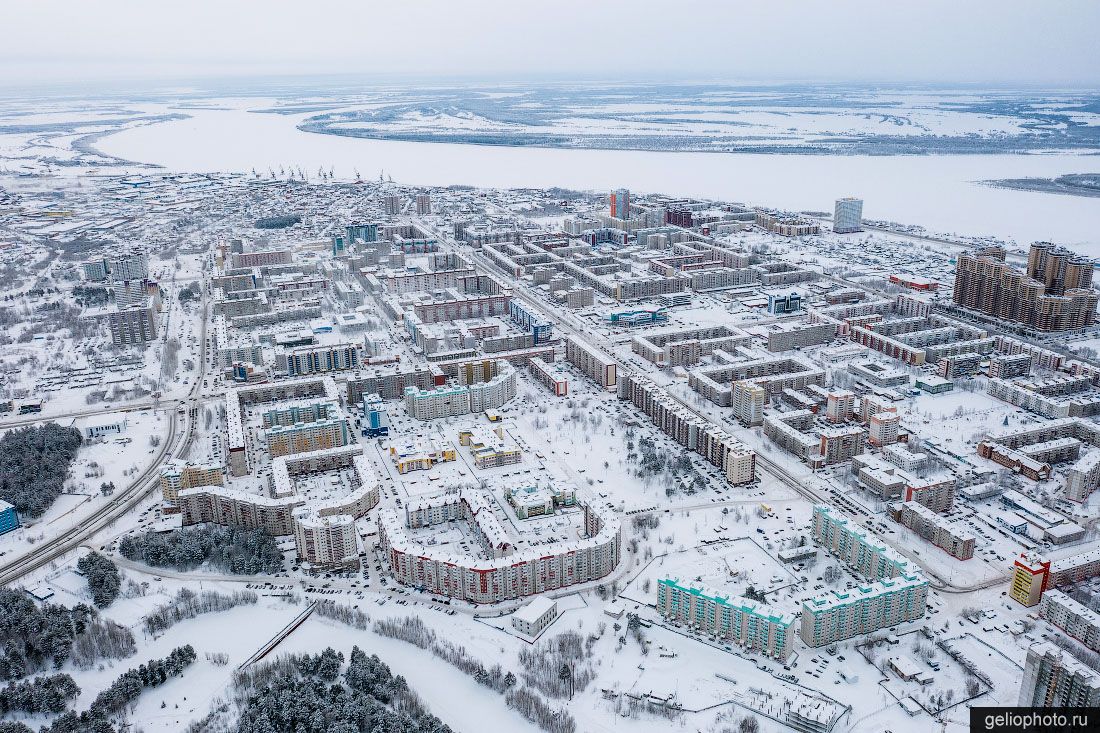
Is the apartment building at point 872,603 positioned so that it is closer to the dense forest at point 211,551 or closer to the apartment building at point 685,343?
the dense forest at point 211,551

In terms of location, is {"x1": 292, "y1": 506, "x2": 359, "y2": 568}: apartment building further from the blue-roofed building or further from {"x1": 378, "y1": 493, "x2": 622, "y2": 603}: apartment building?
the blue-roofed building

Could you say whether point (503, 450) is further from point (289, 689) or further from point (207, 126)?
point (207, 126)

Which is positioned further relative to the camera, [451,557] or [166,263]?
[166,263]

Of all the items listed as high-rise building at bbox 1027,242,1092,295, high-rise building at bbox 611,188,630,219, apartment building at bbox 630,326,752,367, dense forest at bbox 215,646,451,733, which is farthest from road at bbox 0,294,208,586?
high-rise building at bbox 1027,242,1092,295

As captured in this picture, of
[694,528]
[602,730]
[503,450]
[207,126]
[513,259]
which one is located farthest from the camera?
[207,126]

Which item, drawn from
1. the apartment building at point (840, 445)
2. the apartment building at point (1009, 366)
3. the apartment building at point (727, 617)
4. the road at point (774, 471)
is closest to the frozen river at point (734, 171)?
the apartment building at point (1009, 366)

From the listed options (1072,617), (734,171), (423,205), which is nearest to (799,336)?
(1072,617)

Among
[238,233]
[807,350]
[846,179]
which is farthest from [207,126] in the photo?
[807,350]
